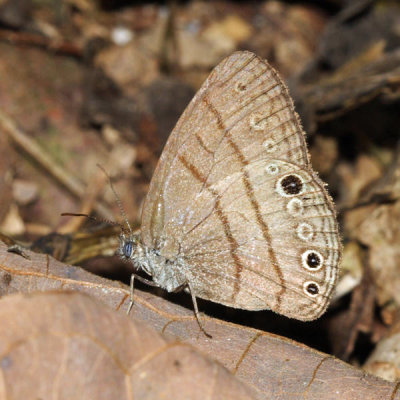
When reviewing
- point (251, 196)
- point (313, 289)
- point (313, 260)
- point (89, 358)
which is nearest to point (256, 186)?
point (251, 196)

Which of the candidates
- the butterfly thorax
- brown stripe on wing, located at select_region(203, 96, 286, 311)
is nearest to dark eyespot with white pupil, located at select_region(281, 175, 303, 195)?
brown stripe on wing, located at select_region(203, 96, 286, 311)

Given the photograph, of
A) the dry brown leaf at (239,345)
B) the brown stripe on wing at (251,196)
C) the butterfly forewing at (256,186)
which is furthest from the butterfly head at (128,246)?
the brown stripe on wing at (251,196)

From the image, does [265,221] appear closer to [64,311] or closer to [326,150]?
[64,311]

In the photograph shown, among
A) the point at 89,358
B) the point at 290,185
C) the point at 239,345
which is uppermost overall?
the point at 290,185

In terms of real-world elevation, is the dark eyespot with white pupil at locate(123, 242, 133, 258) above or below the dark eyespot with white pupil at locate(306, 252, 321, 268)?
below

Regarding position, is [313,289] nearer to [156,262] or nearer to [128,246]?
[156,262]

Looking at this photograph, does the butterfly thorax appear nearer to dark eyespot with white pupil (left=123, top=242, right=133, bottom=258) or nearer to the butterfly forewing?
dark eyespot with white pupil (left=123, top=242, right=133, bottom=258)

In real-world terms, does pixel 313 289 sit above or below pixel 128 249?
above
